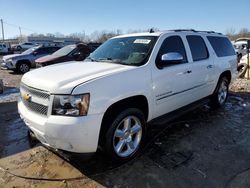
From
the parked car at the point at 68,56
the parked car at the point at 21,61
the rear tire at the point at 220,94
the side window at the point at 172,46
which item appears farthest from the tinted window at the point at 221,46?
the parked car at the point at 21,61

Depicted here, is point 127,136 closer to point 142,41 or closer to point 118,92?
point 118,92

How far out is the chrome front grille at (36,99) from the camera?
10.2ft

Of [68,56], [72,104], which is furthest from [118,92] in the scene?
[68,56]

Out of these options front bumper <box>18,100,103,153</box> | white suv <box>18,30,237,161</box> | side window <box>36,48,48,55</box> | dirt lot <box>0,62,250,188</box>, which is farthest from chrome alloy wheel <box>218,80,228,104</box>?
side window <box>36,48,48,55</box>

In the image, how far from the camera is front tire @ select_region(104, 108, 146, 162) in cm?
337

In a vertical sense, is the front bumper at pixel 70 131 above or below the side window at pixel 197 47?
below

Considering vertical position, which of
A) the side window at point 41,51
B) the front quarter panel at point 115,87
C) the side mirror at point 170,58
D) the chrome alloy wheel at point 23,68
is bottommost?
the chrome alloy wheel at point 23,68

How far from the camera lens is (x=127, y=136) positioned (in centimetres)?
371

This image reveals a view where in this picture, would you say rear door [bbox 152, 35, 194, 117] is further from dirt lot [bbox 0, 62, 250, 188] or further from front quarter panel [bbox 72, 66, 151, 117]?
dirt lot [bbox 0, 62, 250, 188]

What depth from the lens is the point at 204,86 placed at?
17.5 ft

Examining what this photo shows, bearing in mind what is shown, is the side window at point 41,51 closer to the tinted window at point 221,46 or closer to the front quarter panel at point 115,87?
the tinted window at point 221,46

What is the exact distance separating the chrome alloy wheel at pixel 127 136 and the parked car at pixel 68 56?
29.4 ft

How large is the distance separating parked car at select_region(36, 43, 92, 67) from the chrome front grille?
859 cm

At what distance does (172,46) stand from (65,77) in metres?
2.15
